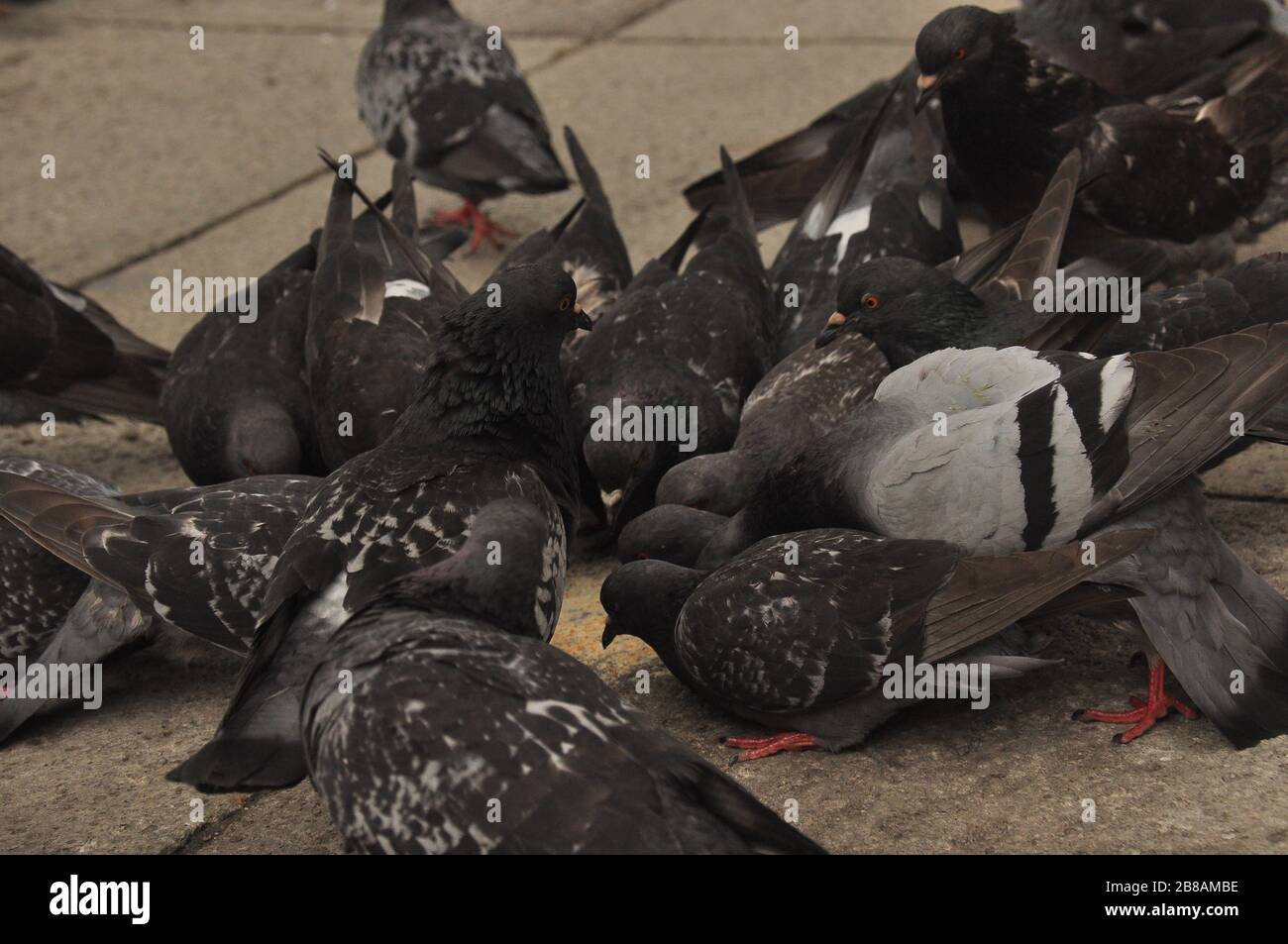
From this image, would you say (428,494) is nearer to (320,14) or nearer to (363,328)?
(363,328)

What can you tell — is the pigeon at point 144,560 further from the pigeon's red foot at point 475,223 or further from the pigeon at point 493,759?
the pigeon's red foot at point 475,223

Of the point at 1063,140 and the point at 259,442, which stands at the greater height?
the point at 1063,140

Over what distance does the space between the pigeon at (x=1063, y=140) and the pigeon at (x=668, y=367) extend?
1.00 m

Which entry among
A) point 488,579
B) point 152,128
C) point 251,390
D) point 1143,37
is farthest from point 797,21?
point 488,579

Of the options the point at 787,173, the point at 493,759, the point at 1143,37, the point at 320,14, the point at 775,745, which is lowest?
the point at 775,745

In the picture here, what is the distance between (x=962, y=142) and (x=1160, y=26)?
1.73 m

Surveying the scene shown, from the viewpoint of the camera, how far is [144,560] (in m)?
4.57

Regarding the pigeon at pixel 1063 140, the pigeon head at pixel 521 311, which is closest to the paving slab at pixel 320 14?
the pigeon at pixel 1063 140

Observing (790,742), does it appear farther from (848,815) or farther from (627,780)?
(627,780)

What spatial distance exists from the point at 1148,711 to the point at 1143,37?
14.2 ft

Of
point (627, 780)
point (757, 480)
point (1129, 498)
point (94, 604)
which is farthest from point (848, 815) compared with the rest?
point (94, 604)

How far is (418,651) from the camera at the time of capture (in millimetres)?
3396

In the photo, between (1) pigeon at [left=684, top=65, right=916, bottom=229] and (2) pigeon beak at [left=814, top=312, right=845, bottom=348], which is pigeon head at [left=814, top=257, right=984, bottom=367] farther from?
(1) pigeon at [left=684, top=65, right=916, bottom=229]

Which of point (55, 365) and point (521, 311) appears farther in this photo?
point (55, 365)
